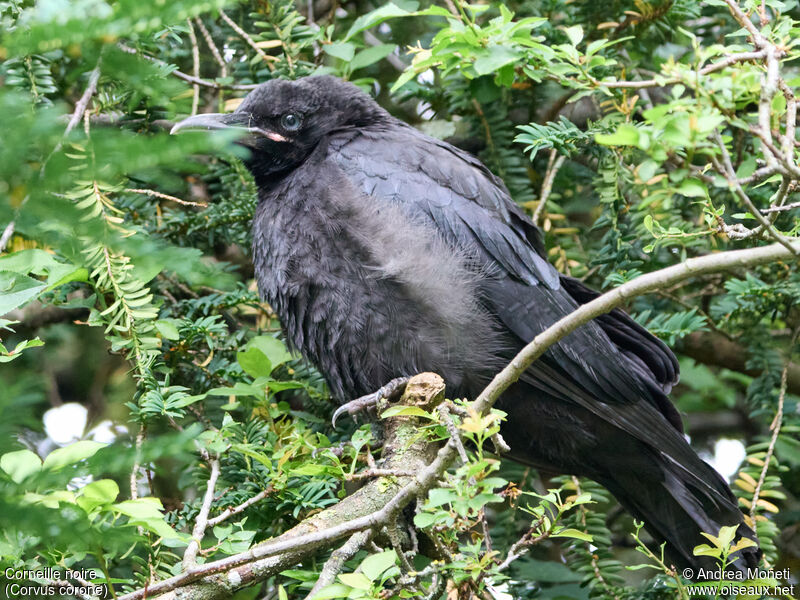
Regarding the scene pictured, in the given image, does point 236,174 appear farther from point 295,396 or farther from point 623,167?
point 623,167

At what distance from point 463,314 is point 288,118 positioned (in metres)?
1.22

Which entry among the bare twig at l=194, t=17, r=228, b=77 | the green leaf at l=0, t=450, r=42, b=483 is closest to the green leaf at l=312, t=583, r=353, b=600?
the green leaf at l=0, t=450, r=42, b=483

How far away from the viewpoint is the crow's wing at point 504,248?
10.5 ft

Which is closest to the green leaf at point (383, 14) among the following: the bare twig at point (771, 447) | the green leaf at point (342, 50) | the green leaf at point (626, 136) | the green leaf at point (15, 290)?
the green leaf at point (342, 50)

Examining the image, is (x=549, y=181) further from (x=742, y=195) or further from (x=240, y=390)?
(x=742, y=195)

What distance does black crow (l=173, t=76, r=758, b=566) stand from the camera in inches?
123

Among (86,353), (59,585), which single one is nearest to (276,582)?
(59,585)

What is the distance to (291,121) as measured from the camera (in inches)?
143

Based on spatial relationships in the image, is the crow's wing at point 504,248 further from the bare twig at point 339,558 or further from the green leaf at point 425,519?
the green leaf at point 425,519

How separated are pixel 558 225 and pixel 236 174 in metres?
1.63

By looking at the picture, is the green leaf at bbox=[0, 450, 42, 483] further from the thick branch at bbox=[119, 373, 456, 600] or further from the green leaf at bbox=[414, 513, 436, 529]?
the green leaf at bbox=[414, 513, 436, 529]

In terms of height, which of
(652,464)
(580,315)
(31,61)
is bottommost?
(652,464)

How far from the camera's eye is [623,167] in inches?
140

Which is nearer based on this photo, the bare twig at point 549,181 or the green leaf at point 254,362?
the green leaf at point 254,362
